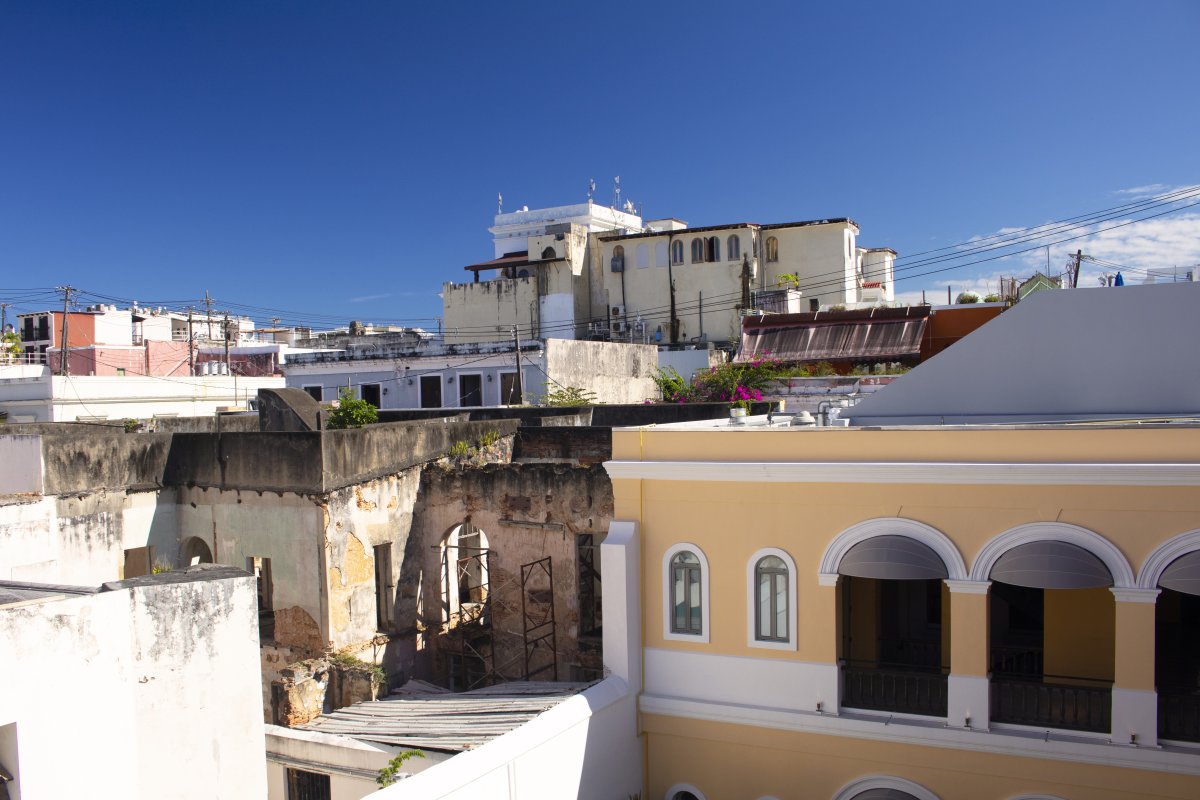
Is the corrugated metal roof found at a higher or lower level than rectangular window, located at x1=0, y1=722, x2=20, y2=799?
lower

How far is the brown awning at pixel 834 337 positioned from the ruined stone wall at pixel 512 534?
12.8 meters

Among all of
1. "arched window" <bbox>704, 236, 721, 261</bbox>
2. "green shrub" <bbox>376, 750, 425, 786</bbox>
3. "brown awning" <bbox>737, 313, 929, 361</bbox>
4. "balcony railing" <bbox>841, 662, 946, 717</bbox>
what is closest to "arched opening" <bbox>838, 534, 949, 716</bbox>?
"balcony railing" <bbox>841, 662, 946, 717</bbox>

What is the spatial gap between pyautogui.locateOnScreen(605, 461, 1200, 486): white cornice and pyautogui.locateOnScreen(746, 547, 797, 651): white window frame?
35.0 inches

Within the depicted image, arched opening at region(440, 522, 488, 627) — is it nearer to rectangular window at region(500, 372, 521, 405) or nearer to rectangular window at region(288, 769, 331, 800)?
rectangular window at region(288, 769, 331, 800)

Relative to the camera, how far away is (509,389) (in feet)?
86.9

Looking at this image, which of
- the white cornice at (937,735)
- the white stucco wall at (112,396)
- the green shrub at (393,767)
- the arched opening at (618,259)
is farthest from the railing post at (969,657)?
the arched opening at (618,259)

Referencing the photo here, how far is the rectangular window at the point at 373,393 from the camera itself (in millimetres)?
28453

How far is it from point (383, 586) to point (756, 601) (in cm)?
718

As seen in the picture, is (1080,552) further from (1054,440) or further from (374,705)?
(374,705)

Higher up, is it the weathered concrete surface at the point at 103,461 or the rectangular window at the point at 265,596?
the weathered concrete surface at the point at 103,461

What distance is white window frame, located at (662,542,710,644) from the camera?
37.0 ft

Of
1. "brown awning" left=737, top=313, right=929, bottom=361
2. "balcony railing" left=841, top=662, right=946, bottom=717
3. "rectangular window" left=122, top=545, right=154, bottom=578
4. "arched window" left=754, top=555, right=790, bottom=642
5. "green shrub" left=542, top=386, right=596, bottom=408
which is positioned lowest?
"balcony railing" left=841, top=662, right=946, bottom=717

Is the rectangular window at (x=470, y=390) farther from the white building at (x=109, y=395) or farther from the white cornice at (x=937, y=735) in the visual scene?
the white cornice at (x=937, y=735)

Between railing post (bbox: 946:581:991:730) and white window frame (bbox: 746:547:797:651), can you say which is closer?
railing post (bbox: 946:581:991:730)
